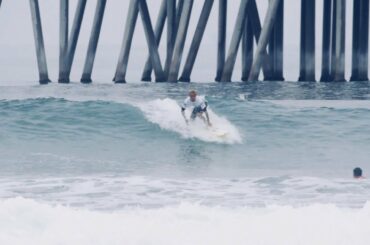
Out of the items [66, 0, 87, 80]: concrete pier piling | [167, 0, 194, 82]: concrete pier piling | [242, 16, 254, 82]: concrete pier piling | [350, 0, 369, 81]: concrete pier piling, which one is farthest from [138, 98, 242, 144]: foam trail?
[242, 16, 254, 82]: concrete pier piling

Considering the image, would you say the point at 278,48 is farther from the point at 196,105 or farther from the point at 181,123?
the point at 196,105

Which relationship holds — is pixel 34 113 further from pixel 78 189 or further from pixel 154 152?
pixel 78 189

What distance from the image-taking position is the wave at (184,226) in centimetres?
1789

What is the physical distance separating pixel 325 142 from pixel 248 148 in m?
2.10

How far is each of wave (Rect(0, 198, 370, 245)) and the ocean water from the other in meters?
0.02

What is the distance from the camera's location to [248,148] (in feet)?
106

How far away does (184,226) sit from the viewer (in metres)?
18.6

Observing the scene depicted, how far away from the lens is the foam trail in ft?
110

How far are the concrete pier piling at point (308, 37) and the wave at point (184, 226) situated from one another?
3177 cm

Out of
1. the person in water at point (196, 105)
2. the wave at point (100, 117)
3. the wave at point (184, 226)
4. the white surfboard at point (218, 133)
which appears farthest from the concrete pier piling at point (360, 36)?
the wave at point (184, 226)

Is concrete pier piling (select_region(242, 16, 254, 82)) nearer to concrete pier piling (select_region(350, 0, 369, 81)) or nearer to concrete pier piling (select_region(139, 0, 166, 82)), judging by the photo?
concrete pier piling (select_region(139, 0, 166, 82))

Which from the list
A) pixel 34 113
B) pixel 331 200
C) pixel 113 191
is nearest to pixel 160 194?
pixel 113 191

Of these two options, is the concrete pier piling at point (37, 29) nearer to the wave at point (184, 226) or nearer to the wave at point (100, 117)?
the wave at point (100, 117)

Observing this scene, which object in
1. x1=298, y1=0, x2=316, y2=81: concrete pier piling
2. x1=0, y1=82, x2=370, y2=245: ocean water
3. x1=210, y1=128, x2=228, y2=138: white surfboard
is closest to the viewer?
x1=0, y1=82, x2=370, y2=245: ocean water
